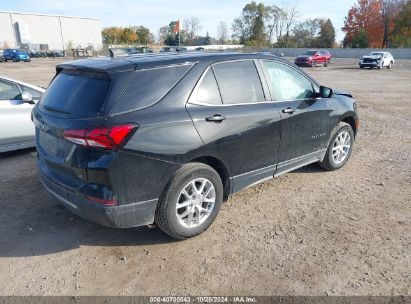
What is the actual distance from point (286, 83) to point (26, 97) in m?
4.35

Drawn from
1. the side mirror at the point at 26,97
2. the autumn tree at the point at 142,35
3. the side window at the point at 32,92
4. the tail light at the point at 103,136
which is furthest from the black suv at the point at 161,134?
the autumn tree at the point at 142,35

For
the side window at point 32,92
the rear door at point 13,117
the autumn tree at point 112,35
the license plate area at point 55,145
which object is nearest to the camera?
the license plate area at point 55,145

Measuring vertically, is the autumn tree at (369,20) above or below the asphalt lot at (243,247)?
above

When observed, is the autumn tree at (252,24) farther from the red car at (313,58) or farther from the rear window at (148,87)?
the rear window at (148,87)

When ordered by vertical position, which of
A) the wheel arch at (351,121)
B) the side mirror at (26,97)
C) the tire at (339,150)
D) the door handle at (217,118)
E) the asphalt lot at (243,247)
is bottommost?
the asphalt lot at (243,247)

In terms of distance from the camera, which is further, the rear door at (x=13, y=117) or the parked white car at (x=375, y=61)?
the parked white car at (x=375, y=61)

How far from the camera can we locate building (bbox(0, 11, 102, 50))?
87625 mm

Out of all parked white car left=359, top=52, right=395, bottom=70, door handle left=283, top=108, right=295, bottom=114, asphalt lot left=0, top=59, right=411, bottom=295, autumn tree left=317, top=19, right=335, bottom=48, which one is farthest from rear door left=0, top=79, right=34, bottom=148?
autumn tree left=317, top=19, right=335, bottom=48

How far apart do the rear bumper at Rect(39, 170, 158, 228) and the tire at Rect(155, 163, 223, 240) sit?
0.44ft

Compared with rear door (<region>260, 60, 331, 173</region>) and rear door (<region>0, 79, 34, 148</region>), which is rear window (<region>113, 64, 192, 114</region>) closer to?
rear door (<region>260, 60, 331, 173</region>)

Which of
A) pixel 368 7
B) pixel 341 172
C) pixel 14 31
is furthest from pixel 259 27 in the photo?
pixel 341 172

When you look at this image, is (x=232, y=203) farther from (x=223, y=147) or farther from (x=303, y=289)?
(x=303, y=289)

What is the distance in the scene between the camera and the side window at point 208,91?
3.51 metres

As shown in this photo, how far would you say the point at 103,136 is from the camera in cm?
289
